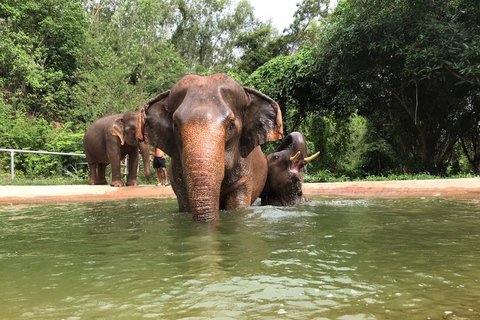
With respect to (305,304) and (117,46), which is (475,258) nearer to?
(305,304)

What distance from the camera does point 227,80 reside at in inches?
194

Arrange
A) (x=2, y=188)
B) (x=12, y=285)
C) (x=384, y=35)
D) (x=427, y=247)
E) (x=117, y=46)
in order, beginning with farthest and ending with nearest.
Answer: (x=117, y=46) < (x=384, y=35) < (x=2, y=188) < (x=427, y=247) < (x=12, y=285)

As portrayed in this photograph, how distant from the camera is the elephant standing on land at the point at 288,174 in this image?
258 inches

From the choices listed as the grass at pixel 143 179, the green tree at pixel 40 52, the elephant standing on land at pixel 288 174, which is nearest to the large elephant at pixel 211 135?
the elephant standing on land at pixel 288 174

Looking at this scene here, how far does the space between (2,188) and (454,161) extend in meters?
17.2

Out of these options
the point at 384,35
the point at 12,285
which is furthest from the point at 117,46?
the point at 12,285

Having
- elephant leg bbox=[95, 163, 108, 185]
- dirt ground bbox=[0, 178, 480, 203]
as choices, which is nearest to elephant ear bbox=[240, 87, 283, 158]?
dirt ground bbox=[0, 178, 480, 203]

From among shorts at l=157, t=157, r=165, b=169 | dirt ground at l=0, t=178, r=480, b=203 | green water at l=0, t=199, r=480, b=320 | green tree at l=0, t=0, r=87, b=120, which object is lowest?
green water at l=0, t=199, r=480, b=320

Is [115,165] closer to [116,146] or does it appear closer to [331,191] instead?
[116,146]

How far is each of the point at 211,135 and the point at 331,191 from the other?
221 inches

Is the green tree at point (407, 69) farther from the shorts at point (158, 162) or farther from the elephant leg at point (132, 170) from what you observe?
the elephant leg at point (132, 170)

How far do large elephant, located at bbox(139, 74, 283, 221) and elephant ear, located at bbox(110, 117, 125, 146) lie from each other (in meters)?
5.40

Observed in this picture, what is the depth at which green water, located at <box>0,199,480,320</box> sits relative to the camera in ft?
5.98

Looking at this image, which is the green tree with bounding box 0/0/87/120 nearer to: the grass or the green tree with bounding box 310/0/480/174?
the grass
